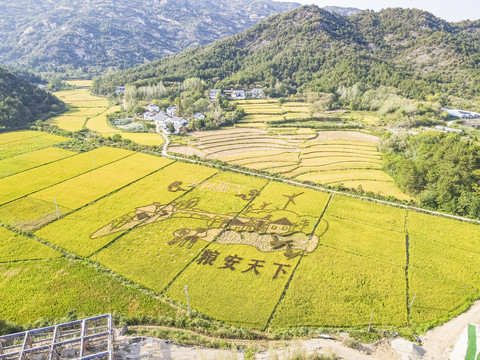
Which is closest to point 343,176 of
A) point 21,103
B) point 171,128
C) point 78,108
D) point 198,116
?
point 171,128

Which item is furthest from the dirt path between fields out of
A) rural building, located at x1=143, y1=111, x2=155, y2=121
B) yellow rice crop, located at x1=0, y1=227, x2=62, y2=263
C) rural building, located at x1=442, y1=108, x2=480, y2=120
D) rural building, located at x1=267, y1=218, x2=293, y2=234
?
rural building, located at x1=442, y1=108, x2=480, y2=120

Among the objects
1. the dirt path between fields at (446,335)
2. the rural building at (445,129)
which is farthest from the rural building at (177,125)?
the rural building at (445,129)

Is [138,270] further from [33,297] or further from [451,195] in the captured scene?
[451,195]

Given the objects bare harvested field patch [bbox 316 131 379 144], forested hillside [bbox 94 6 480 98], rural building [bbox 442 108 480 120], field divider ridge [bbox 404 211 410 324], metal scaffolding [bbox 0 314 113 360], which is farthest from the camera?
forested hillside [bbox 94 6 480 98]

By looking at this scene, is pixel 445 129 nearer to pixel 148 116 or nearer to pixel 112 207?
pixel 112 207

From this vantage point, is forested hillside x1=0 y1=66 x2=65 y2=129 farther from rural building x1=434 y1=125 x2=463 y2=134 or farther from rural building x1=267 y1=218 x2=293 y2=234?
rural building x1=434 y1=125 x2=463 y2=134

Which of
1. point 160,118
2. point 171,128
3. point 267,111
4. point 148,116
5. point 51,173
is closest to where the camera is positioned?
point 51,173
